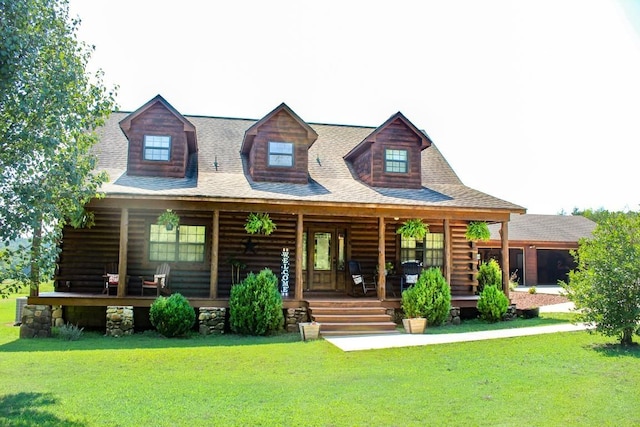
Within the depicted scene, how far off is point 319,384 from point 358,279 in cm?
785

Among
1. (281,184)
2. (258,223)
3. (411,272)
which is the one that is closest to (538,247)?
(411,272)

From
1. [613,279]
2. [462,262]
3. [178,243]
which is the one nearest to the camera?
[613,279]

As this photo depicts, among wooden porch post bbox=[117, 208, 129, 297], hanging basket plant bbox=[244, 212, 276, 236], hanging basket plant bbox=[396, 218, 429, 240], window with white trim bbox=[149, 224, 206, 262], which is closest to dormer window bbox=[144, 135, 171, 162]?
window with white trim bbox=[149, 224, 206, 262]

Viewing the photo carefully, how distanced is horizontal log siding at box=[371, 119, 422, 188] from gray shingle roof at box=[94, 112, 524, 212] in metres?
0.44

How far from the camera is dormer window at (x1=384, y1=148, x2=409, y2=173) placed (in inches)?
679

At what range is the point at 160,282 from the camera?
13586 millimetres

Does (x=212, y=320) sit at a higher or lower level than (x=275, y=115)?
lower

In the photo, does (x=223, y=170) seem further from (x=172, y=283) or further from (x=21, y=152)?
(x=21, y=152)

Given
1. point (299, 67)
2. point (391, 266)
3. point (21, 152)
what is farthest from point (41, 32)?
point (391, 266)

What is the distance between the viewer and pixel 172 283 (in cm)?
1533

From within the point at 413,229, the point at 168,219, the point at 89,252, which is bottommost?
the point at 89,252

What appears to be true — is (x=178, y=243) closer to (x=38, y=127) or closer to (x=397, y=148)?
(x=397, y=148)

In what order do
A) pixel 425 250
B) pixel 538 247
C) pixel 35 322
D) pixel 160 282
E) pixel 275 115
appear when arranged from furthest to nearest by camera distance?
pixel 538 247
pixel 425 250
pixel 275 115
pixel 160 282
pixel 35 322

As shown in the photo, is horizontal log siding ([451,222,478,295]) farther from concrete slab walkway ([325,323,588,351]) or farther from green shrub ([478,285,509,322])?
concrete slab walkway ([325,323,588,351])
